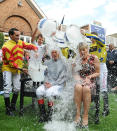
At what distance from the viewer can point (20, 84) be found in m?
4.48

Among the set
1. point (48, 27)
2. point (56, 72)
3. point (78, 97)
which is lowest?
point (78, 97)

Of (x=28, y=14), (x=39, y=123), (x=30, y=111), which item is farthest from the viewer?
(x=28, y=14)

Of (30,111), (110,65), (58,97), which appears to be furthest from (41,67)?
(110,65)

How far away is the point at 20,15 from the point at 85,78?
14322mm

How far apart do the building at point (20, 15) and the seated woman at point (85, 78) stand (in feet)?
41.6

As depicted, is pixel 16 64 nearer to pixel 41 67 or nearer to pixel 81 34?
pixel 41 67

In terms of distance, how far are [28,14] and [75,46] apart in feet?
48.0

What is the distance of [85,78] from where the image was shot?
3672 mm

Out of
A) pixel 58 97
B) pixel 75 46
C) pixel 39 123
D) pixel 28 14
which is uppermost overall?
pixel 28 14

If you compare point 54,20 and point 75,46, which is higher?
point 54,20

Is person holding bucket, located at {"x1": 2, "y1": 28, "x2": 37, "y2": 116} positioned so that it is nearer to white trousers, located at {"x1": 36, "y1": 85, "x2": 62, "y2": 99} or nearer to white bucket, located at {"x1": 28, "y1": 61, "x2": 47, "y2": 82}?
white bucket, located at {"x1": 28, "y1": 61, "x2": 47, "y2": 82}

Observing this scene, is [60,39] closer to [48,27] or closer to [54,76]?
[48,27]

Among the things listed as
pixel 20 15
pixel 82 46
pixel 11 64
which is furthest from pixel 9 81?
pixel 20 15

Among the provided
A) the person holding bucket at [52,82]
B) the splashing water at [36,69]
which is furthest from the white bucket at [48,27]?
the splashing water at [36,69]
